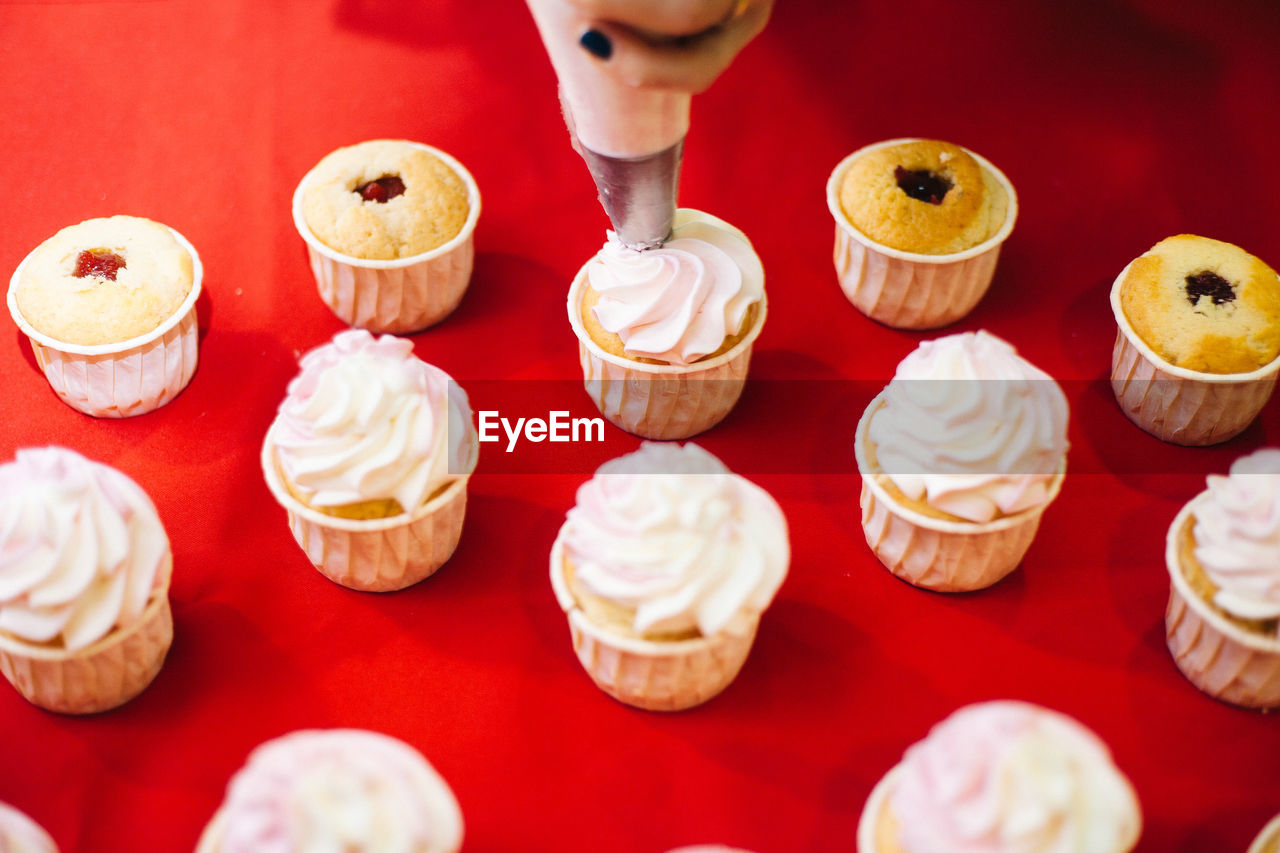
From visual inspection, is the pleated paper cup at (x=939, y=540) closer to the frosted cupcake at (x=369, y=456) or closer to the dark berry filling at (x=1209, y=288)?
the dark berry filling at (x=1209, y=288)

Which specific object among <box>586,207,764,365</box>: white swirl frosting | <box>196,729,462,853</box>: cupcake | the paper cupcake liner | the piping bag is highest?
the piping bag

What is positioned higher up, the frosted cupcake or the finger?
the finger

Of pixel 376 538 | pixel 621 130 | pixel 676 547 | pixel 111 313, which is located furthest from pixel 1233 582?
pixel 111 313

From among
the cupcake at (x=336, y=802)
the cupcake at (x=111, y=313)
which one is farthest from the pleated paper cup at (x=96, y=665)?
the cupcake at (x=111, y=313)

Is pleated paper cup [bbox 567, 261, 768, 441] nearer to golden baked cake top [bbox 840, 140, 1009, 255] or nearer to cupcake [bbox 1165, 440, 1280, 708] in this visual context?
golden baked cake top [bbox 840, 140, 1009, 255]

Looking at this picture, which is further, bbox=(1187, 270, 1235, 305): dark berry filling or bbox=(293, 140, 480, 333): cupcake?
bbox=(293, 140, 480, 333): cupcake

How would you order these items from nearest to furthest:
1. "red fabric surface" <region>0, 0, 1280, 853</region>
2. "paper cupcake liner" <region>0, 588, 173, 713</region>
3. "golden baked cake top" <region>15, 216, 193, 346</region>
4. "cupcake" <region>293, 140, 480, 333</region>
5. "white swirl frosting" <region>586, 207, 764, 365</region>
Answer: "paper cupcake liner" <region>0, 588, 173, 713</region> → "red fabric surface" <region>0, 0, 1280, 853</region> → "white swirl frosting" <region>586, 207, 764, 365</region> → "golden baked cake top" <region>15, 216, 193, 346</region> → "cupcake" <region>293, 140, 480, 333</region>

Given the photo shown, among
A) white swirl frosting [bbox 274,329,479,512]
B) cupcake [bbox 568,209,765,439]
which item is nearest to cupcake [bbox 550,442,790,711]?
white swirl frosting [bbox 274,329,479,512]

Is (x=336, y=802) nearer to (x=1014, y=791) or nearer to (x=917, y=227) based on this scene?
(x=1014, y=791)
